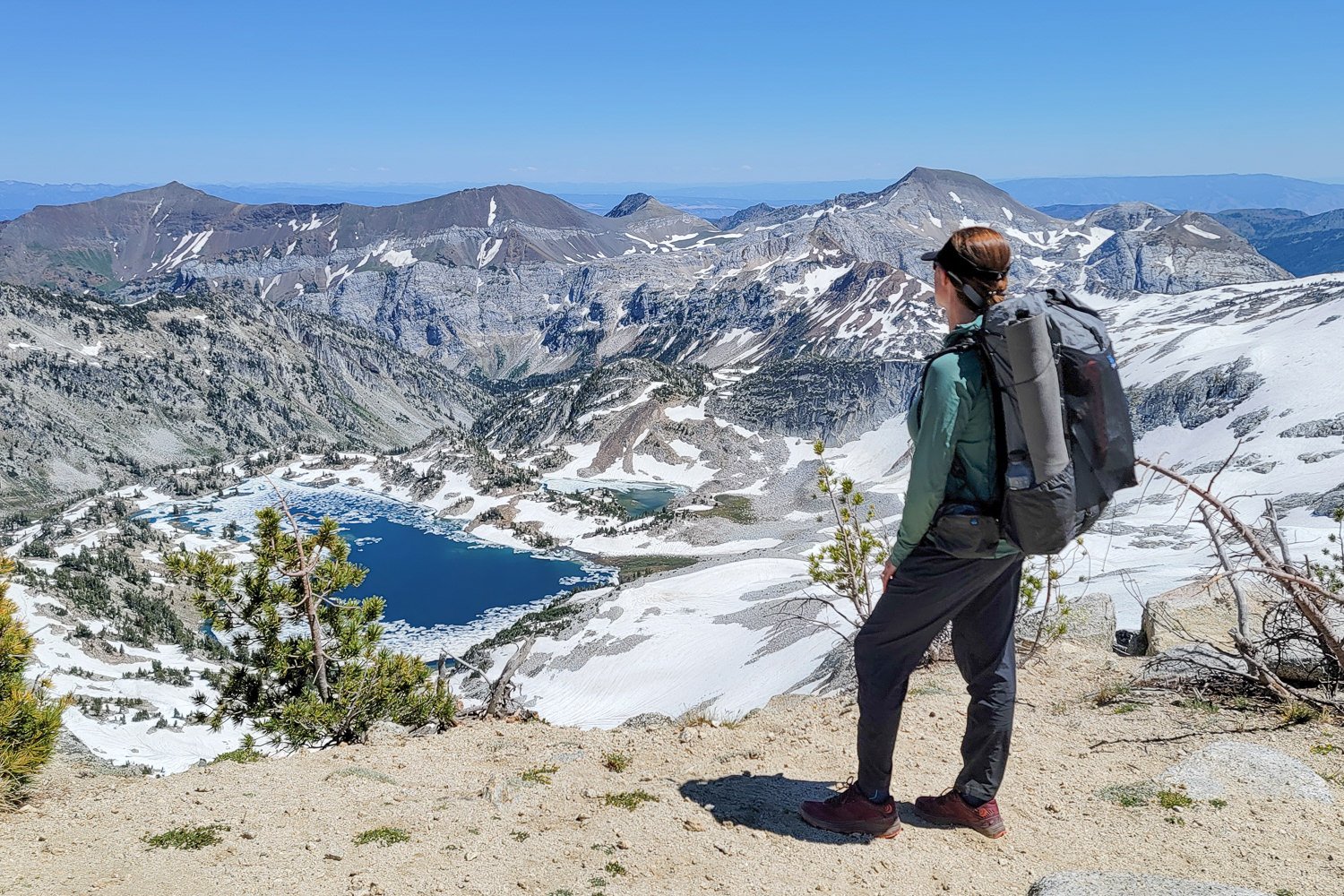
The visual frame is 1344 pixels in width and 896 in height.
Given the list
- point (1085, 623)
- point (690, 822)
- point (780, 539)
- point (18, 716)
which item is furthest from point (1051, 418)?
point (780, 539)

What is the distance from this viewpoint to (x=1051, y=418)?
5.01m

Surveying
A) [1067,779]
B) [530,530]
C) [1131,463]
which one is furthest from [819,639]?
[530,530]

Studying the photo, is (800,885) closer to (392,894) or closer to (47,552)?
(392,894)

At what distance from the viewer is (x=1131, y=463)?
17.4 ft

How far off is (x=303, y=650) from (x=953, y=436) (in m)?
11.7

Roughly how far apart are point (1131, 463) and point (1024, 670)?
272 inches

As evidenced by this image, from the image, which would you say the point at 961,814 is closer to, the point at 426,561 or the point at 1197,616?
the point at 1197,616

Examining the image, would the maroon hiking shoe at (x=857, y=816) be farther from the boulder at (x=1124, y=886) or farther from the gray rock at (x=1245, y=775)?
the gray rock at (x=1245, y=775)

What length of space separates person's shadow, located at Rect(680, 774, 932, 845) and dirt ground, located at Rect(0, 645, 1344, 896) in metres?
0.02

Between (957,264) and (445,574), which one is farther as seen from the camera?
(445,574)

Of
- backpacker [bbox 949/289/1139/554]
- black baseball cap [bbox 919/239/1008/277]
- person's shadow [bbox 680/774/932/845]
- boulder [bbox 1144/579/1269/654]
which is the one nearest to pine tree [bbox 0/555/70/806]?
person's shadow [bbox 680/774/932/845]

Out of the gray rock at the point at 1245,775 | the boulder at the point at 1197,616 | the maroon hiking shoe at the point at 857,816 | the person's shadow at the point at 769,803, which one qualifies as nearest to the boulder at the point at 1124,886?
the maroon hiking shoe at the point at 857,816

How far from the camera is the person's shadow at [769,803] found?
6.66 metres

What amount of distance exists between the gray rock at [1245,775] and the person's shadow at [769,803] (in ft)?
7.83
